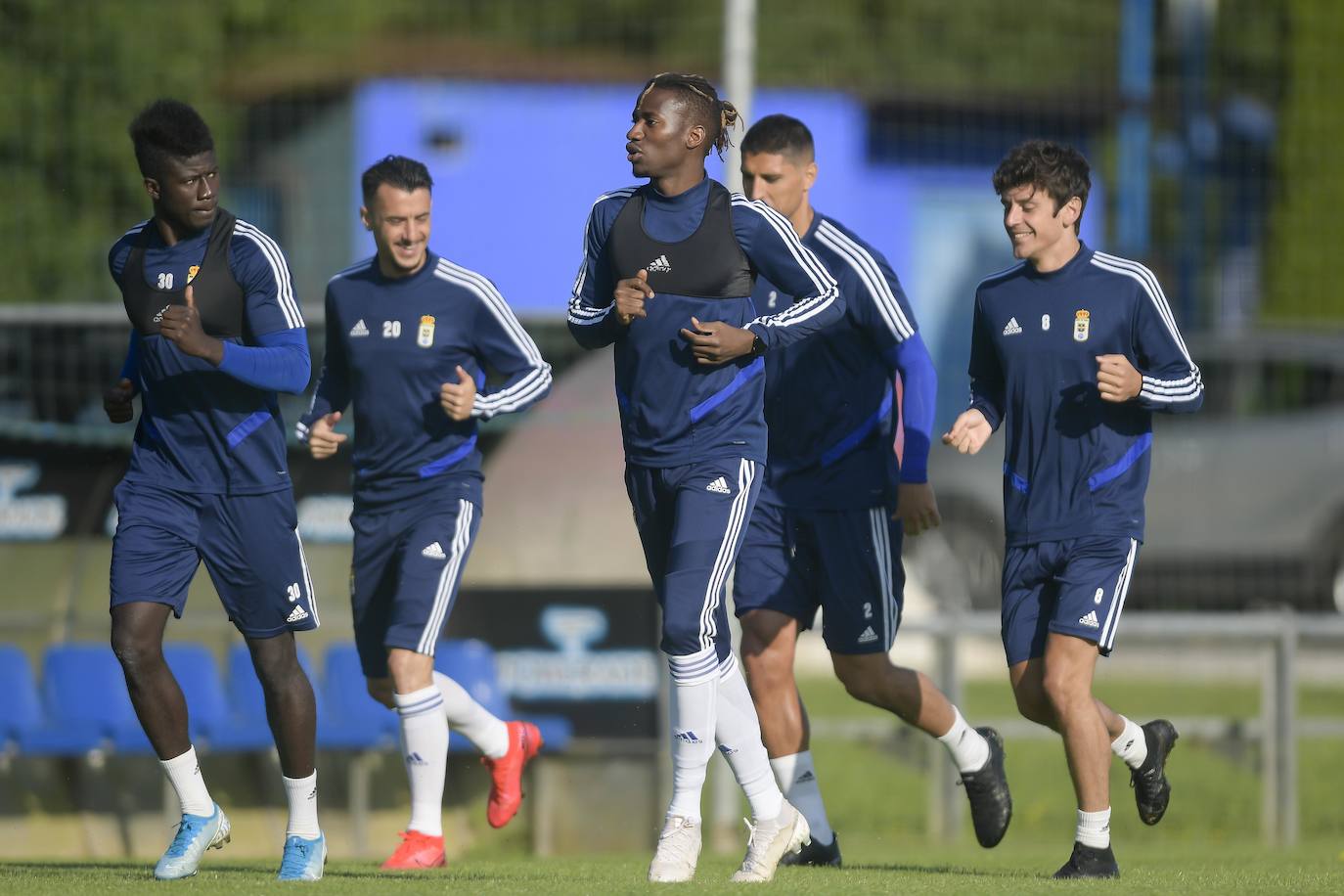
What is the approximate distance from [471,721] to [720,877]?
142 centimetres

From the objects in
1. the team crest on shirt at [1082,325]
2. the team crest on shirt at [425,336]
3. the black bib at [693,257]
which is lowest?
the team crest on shirt at [425,336]

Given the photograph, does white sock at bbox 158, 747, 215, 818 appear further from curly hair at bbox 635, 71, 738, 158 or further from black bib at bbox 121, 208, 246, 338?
curly hair at bbox 635, 71, 738, 158

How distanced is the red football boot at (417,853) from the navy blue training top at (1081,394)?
248cm

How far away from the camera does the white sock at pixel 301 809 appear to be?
6.98m

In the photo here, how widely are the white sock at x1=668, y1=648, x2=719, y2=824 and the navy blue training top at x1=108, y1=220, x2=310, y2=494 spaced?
1.59m

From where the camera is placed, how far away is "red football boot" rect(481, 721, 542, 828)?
25.7ft

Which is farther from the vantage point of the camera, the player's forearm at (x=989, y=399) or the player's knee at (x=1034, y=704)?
the player's forearm at (x=989, y=399)

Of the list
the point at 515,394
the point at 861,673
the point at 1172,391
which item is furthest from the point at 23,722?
the point at 1172,391

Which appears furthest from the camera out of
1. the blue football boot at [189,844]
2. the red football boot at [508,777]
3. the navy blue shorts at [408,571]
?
the red football boot at [508,777]

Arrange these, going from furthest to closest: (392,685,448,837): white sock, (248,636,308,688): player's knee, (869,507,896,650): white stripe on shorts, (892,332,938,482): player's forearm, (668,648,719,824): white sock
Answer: (869,507,896,650): white stripe on shorts < (892,332,938,482): player's forearm < (392,685,448,837): white sock < (248,636,308,688): player's knee < (668,648,719,824): white sock

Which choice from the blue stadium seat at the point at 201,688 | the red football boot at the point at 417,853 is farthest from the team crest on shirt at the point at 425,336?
the blue stadium seat at the point at 201,688

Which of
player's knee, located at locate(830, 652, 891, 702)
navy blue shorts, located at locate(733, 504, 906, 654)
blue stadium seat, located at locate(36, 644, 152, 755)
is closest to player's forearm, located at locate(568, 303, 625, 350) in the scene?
navy blue shorts, located at locate(733, 504, 906, 654)

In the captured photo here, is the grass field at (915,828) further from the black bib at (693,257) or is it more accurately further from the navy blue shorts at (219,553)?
the black bib at (693,257)

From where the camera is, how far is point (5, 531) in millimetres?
10750
